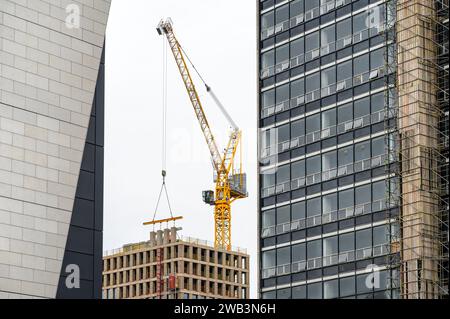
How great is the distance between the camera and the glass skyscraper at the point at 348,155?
112 meters

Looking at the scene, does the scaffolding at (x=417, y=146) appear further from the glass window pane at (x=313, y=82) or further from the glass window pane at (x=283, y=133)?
the glass window pane at (x=283, y=133)

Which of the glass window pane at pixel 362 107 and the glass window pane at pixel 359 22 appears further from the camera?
the glass window pane at pixel 359 22

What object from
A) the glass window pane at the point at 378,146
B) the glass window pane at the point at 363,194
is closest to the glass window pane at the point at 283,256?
the glass window pane at the point at 363,194

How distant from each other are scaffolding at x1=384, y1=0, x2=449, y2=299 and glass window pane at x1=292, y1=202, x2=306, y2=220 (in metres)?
11.0

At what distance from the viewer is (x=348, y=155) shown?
392 feet

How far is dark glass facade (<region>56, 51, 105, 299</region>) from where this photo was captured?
66.6 m

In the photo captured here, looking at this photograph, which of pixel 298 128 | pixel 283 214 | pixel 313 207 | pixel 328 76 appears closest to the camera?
pixel 313 207

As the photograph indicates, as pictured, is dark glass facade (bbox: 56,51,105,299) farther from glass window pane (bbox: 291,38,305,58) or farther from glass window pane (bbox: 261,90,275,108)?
glass window pane (bbox: 261,90,275,108)

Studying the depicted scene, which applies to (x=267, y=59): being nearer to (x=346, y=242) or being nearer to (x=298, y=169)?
(x=298, y=169)

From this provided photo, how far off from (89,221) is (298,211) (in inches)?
2226

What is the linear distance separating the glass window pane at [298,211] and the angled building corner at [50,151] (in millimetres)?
53954

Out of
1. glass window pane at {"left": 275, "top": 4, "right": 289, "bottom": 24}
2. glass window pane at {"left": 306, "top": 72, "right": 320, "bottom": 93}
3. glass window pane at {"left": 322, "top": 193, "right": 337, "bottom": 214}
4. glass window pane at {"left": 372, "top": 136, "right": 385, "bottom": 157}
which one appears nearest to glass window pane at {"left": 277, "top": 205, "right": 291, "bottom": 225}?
glass window pane at {"left": 322, "top": 193, "right": 337, "bottom": 214}

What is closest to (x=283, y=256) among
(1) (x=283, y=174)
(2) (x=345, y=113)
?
(1) (x=283, y=174)
